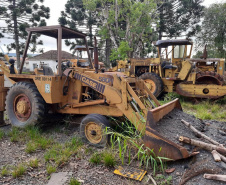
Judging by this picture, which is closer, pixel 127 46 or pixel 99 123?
pixel 99 123

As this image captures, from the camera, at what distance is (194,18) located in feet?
83.3

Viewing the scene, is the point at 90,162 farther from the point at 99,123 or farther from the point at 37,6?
the point at 37,6

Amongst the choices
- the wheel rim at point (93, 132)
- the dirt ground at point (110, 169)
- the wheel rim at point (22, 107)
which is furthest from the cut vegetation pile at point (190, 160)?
the wheel rim at point (22, 107)

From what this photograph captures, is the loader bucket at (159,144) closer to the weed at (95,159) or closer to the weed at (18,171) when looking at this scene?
the weed at (95,159)

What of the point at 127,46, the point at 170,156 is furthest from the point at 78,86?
the point at 127,46

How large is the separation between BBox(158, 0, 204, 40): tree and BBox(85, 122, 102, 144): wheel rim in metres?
23.5

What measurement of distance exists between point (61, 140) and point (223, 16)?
2128cm

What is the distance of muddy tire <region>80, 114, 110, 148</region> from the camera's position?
12.3ft

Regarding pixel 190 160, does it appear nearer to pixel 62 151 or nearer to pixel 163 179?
pixel 163 179

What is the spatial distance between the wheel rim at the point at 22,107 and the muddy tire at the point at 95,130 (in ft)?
5.23

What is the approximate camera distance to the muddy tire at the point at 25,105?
14.8 feet

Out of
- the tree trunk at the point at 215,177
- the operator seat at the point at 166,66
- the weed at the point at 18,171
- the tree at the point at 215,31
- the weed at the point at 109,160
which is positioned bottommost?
the weed at the point at 18,171

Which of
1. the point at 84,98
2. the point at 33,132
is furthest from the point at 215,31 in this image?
the point at 33,132

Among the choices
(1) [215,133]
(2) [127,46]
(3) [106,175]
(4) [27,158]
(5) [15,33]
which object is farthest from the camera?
(5) [15,33]
